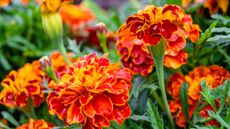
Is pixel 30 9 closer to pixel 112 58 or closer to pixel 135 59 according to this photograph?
pixel 112 58

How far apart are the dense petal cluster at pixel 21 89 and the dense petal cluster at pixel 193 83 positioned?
256 millimetres

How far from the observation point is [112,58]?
0.97m

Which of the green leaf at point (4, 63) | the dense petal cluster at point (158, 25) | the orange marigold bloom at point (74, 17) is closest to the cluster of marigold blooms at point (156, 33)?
the dense petal cluster at point (158, 25)

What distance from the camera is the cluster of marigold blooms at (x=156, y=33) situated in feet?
2.40

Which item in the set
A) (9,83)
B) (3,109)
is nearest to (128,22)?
(9,83)

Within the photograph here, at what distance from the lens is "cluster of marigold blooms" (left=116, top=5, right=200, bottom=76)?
73cm

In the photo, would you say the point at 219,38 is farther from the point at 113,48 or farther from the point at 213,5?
the point at 113,48

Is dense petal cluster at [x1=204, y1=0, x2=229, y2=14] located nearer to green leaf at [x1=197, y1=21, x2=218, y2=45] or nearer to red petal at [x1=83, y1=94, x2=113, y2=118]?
green leaf at [x1=197, y1=21, x2=218, y2=45]

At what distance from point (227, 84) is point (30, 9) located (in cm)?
80

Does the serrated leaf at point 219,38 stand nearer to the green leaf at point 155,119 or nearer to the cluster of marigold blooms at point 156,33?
the cluster of marigold blooms at point 156,33

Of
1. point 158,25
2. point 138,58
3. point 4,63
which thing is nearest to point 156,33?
point 158,25

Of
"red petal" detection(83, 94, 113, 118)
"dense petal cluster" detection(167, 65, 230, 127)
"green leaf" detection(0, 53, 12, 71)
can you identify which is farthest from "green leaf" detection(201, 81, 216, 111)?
"green leaf" detection(0, 53, 12, 71)

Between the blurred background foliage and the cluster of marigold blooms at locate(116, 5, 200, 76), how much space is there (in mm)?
36

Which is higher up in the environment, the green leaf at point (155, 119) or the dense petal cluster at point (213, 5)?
the dense petal cluster at point (213, 5)
